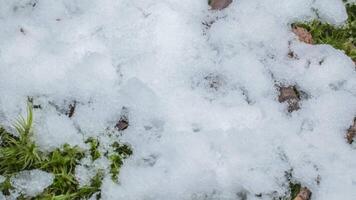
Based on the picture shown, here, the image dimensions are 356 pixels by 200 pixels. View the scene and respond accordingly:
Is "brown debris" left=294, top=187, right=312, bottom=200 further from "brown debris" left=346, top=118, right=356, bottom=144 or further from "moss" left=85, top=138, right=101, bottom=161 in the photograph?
"moss" left=85, top=138, right=101, bottom=161

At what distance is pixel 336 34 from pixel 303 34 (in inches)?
8.1

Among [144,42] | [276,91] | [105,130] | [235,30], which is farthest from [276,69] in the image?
[105,130]

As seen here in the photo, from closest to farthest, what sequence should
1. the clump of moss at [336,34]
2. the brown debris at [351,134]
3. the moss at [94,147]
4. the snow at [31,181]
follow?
the snow at [31,181] → the moss at [94,147] → the brown debris at [351,134] → the clump of moss at [336,34]

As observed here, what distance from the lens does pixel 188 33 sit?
2.57 meters

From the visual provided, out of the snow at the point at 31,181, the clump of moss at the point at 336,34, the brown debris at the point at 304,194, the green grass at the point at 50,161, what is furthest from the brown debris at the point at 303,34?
the snow at the point at 31,181

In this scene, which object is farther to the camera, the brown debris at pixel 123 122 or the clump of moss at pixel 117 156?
the brown debris at pixel 123 122

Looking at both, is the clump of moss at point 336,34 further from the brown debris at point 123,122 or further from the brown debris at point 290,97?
the brown debris at point 123,122

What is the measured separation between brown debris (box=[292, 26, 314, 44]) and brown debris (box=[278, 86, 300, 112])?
336 millimetres

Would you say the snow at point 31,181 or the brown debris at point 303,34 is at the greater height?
the brown debris at point 303,34

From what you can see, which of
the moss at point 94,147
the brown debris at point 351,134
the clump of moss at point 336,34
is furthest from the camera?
the clump of moss at point 336,34

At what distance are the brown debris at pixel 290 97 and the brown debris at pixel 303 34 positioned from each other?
0.34 m

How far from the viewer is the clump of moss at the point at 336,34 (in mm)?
2631

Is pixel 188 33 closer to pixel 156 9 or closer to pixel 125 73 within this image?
pixel 156 9

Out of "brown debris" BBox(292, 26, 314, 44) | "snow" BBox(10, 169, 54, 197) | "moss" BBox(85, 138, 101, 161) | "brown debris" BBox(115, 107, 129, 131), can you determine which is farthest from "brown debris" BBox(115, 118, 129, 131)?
"brown debris" BBox(292, 26, 314, 44)
